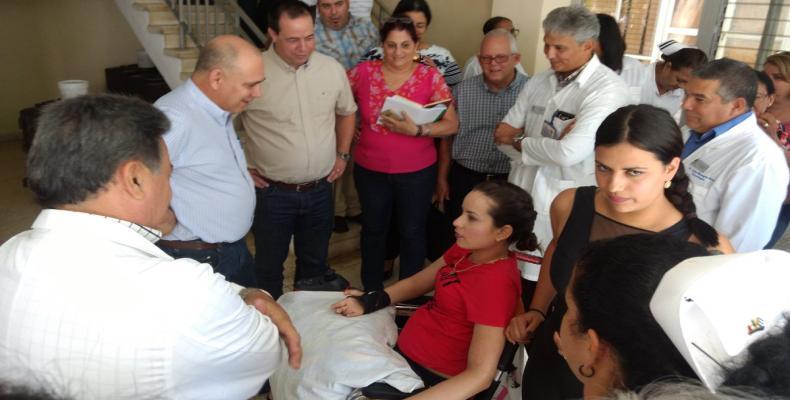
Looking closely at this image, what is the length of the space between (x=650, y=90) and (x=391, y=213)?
64.6 inches

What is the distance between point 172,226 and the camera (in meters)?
1.88

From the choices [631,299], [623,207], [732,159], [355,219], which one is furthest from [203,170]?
[355,219]

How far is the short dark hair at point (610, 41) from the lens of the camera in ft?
8.96

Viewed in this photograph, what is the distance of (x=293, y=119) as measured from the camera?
2486 millimetres

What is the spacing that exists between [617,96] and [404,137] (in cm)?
104

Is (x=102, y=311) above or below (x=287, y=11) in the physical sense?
below

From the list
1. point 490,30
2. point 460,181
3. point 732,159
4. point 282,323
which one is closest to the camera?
point 282,323

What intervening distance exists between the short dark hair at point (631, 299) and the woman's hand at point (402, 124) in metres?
1.73

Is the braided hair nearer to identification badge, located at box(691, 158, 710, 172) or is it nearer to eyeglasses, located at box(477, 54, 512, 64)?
identification badge, located at box(691, 158, 710, 172)

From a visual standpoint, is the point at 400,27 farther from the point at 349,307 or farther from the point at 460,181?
the point at 349,307

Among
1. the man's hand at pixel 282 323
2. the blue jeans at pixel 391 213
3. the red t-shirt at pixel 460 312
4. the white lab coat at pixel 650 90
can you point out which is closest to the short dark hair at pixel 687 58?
the white lab coat at pixel 650 90

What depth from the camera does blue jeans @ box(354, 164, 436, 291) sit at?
9.34 feet

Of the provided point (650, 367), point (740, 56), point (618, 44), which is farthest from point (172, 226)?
point (740, 56)

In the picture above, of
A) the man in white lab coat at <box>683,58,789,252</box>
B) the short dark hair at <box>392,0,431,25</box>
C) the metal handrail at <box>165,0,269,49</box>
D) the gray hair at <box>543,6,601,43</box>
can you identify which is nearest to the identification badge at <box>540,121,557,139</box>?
the gray hair at <box>543,6,601,43</box>
